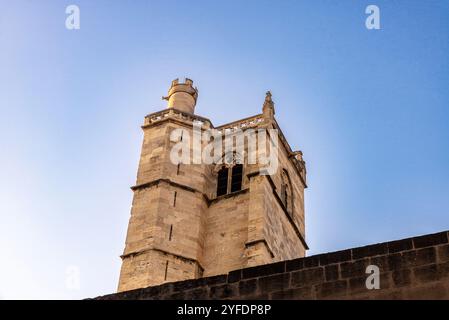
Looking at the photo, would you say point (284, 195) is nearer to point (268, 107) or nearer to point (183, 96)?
point (268, 107)

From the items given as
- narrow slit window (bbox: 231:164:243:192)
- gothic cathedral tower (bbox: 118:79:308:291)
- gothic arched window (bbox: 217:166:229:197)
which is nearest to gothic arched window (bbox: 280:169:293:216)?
gothic cathedral tower (bbox: 118:79:308:291)

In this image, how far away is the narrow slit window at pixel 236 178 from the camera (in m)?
25.1

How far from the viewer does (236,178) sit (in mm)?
25469

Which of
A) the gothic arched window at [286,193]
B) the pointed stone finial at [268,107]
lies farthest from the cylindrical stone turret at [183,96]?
the gothic arched window at [286,193]

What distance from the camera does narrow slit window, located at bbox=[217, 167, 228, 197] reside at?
995 inches

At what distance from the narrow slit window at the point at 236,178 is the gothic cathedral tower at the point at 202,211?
3 centimetres

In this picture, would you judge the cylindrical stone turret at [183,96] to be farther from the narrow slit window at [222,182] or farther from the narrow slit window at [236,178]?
the narrow slit window at [236,178]

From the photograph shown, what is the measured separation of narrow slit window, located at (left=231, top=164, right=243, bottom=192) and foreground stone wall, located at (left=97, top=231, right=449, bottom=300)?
60.3 ft

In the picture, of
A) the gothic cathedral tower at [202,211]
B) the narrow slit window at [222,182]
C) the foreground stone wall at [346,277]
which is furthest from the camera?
the narrow slit window at [222,182]

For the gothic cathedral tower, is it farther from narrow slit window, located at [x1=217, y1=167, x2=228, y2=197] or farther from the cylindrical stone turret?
the cylindrical stone turret
